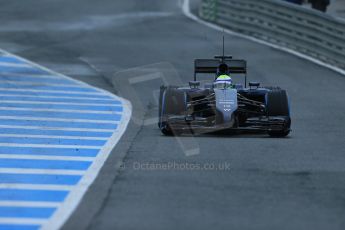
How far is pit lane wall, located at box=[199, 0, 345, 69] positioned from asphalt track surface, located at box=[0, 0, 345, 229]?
73 centimetres

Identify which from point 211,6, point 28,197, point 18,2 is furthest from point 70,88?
point 18,2

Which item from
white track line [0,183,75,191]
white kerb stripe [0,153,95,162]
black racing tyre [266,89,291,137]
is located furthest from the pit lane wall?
white track line [0,183,75,191]

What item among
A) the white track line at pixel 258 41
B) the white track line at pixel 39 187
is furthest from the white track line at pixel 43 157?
the white track line at pixel 258 41

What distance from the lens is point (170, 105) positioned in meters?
15.4

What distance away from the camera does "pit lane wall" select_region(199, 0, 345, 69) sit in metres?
27.0

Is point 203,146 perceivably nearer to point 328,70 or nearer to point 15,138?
point 15,138

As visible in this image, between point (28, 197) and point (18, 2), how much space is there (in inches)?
1284

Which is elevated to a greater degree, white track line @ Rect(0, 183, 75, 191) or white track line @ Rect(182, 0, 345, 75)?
white track line @ Rect(0, 183, 75, 191)

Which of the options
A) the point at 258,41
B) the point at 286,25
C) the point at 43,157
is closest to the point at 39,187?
the point at 43,157

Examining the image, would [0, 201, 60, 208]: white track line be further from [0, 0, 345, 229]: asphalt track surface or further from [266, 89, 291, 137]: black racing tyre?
[266, 89, 291, 137]: black racing tyre

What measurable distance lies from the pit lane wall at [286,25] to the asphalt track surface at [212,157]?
0.73m

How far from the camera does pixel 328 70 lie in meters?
26.2

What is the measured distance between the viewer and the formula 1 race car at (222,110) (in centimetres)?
1508

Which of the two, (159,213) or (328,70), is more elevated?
(159,213)
